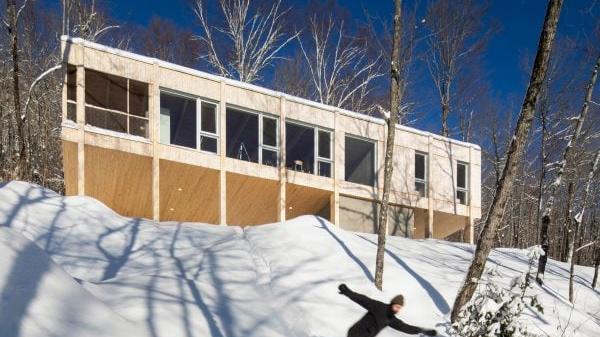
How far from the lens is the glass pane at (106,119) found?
15594 mm

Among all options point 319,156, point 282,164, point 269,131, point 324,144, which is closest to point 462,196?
point 324,144

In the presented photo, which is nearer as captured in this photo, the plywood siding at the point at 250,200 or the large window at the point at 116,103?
the large window at the point at 116,103

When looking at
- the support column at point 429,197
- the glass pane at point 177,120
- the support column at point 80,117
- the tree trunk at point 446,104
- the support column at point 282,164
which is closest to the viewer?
the support column at point 80,117

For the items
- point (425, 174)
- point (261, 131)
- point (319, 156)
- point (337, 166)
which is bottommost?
point (425, 174)

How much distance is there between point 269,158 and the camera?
59.3 ft

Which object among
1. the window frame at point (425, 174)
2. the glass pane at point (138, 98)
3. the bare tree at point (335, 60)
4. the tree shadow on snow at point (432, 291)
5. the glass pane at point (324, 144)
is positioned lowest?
the tree shadow on snow at point (432, 291)

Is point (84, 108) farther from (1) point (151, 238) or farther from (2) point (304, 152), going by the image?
(2) point (304, 152)

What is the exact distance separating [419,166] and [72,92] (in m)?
12.6

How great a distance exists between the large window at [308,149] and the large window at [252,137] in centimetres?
53

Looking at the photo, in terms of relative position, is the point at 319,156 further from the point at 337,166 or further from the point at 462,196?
the point at 462,196

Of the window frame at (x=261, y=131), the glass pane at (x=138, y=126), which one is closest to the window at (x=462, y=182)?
the window frame at (x=261, y=131)

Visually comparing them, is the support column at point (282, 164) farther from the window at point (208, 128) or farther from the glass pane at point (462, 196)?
the glass pane at point (462, 196)

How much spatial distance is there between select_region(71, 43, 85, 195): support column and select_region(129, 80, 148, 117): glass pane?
1.38 metres

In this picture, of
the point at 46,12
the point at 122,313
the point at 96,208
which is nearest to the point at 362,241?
the point at 96,208
